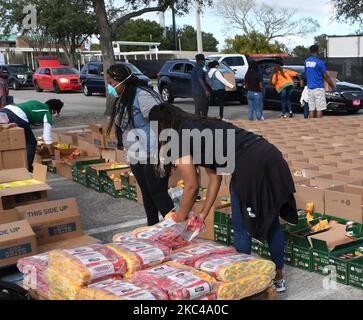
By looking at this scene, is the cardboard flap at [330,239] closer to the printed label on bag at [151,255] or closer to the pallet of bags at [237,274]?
the pallet of bags at [237,274]

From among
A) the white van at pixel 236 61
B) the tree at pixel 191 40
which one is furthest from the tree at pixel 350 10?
the tree at pixel 191 40

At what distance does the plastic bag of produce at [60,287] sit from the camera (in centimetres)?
311

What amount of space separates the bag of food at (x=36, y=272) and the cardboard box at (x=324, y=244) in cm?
208

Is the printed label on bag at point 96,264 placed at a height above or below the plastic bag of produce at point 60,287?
above

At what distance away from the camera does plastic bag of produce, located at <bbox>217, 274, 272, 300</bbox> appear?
123 inches

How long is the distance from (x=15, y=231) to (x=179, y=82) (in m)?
15.4

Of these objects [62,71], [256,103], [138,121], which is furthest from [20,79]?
[138,121]

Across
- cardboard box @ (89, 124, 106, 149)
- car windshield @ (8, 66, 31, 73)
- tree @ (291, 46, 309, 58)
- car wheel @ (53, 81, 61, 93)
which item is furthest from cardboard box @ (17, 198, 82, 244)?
tree @ (291, 46, 309, 58)

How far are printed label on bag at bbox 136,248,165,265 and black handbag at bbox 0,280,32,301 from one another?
0.79 meters

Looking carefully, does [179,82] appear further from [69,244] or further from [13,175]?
[69,244]

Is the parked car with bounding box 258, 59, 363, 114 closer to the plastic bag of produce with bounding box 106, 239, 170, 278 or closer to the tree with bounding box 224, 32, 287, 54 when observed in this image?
the plastic bag of produce with bounding box 106, 239, 170, 278

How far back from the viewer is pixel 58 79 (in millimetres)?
28328
